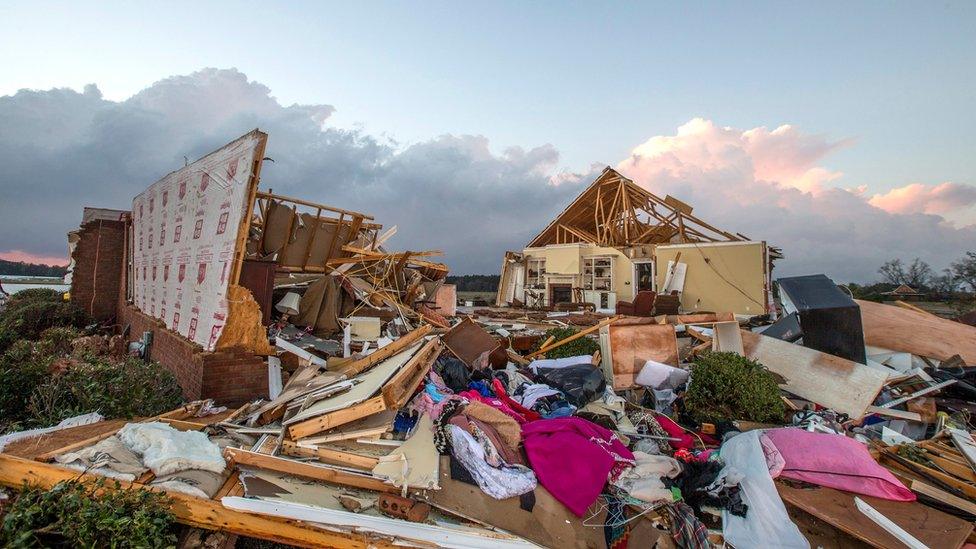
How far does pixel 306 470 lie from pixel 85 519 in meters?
1.29

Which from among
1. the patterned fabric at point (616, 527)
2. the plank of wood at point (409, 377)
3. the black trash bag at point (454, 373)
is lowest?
the patterned fabric at point (616, 527)

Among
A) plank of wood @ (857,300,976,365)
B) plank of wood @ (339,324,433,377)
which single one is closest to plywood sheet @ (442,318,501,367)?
plank of wood @ (339,324,433,377)

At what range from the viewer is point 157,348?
25.1ft

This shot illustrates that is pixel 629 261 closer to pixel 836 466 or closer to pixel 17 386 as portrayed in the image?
pixel 836 466

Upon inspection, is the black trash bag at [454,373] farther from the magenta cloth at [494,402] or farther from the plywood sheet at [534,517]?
the plywood sheet at [534,517]

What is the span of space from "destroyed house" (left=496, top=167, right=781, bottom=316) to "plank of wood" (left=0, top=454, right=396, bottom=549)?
12.2 metres

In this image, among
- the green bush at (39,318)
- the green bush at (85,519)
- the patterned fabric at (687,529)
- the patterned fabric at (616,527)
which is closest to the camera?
the green bush at (85,519)

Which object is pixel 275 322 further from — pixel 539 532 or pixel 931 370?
pixel 931 370

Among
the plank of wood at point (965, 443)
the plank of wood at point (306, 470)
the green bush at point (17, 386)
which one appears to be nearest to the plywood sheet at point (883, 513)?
the plank of wood at point (965, 443)

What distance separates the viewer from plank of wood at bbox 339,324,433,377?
5465mm

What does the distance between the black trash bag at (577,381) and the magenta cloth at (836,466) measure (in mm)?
2375

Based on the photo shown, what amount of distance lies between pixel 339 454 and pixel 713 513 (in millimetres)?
3404

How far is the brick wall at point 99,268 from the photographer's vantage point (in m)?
12.1

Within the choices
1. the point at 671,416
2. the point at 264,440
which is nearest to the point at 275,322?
the point at 264,440
